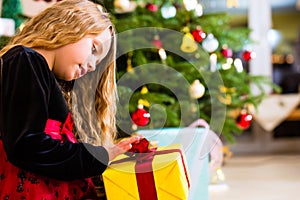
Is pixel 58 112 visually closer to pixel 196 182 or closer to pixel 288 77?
pixel 196 182

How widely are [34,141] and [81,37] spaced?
27cm

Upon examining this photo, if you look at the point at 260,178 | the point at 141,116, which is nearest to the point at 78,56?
the point at 141,116

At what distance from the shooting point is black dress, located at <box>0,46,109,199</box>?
3.29 feet

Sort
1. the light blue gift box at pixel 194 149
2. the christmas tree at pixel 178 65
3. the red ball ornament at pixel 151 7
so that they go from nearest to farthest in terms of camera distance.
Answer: the light blue gift box at pixel 194 149, the christmas tree at pixel 178 65, the red ball ornament at pixel 151 7

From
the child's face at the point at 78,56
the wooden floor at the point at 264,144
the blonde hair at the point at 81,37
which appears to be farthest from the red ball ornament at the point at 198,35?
the wooden floor at the point at 264,144

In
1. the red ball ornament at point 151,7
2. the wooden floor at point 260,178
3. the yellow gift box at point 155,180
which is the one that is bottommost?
the wooden floor at point 260,178

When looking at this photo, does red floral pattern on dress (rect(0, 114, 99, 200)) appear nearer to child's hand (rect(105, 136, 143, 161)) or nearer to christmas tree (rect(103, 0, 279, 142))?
child's hand (rect(105, 136, 143, 161))

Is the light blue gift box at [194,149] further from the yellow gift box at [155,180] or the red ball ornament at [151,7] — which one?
the red ball ornament at [151,7]

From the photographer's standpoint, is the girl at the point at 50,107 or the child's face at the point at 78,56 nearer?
the girl at the point at 50,107

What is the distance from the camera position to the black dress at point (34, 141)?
A: 100cm

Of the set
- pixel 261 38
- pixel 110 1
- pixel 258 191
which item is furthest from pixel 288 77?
pixel 110 1

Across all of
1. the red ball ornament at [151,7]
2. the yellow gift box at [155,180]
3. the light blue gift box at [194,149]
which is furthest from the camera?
the red ball ornament at [151,7]

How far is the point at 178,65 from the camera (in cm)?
261

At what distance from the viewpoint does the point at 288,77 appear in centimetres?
416
